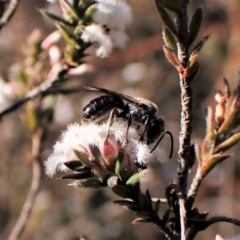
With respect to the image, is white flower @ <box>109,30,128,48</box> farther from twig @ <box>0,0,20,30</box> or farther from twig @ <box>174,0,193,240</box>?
twig @ <box>174,0,193,240</box>

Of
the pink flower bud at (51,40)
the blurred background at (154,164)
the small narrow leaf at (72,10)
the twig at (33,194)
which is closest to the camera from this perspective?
the small narrow leaf at (72,10)

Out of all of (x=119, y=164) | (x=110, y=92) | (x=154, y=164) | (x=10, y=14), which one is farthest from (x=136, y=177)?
(x=154, y=164)

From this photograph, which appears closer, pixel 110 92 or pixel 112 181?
pixel 112 181

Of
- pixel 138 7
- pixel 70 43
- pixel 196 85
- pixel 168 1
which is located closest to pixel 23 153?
pixel 196 85

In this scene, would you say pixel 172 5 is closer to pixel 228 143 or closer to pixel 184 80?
pixel 184 80

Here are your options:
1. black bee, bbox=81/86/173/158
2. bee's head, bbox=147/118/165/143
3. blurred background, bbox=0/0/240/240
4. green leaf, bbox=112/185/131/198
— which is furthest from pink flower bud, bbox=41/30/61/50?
blurred background, bbox=0/0/240/240

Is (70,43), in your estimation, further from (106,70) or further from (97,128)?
(106,70)

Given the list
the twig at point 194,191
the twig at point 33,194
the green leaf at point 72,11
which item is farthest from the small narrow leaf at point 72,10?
the twig at point 33,194

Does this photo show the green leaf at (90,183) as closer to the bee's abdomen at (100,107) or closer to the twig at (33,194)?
the bee's abdomen at (100,107)
